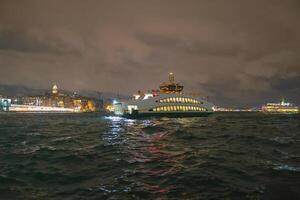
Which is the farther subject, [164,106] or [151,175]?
[164,106]

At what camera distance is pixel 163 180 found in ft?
47.3

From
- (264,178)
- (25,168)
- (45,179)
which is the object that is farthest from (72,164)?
(264,178)

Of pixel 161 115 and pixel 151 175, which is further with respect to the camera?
pixel 161 115

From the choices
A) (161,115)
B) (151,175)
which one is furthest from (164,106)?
(151,175)

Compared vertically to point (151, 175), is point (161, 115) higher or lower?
higher

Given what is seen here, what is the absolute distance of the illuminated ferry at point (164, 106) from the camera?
359 ft

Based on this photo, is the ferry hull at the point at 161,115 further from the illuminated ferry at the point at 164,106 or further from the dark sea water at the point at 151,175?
the dark sea water at the point at 151,175

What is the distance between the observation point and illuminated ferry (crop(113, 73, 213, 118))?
359 feet

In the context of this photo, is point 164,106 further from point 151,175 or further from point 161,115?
point 151,175

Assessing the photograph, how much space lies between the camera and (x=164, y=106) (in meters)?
114

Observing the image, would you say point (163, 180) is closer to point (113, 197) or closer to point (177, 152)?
point (113, 197)

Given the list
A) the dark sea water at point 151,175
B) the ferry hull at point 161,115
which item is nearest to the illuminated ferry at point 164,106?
the ferry hull at point 161,115

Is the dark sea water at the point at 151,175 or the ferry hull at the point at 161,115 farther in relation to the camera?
the ferry hull at the point at 161,115

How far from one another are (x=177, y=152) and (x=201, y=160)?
423cm
